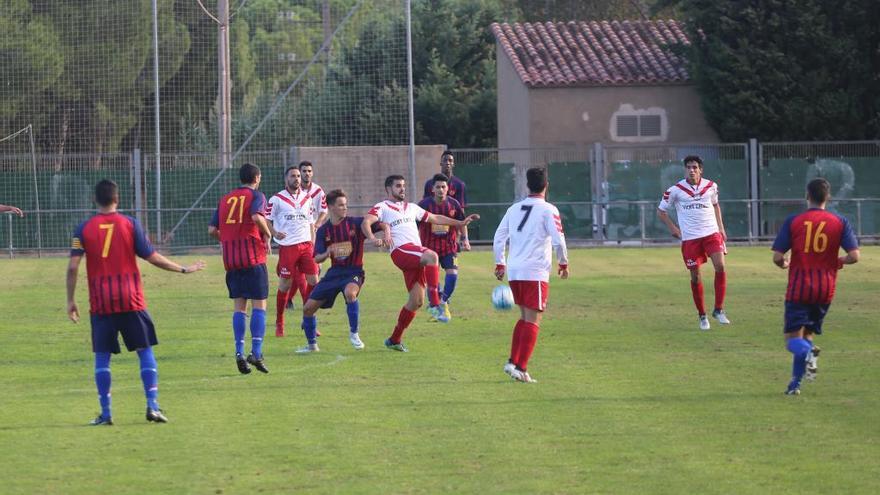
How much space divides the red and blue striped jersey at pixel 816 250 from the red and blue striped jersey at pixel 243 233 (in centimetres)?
479

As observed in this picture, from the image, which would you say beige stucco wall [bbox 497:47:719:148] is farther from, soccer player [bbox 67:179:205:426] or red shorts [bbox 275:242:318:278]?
soccer player [bbox 67:179:205:426]

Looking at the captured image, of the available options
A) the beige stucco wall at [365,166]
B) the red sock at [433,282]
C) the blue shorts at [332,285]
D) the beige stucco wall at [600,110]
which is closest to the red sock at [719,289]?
the red sock at [433,282]

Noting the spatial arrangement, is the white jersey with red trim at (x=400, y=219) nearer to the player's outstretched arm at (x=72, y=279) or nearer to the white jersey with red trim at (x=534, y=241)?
the white jersey with red trim at (x=534, y=241)

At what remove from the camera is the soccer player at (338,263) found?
14.7 meters

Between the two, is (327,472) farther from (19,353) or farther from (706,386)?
(19,353)

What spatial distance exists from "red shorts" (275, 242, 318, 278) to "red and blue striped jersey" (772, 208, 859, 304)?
711 centimetres

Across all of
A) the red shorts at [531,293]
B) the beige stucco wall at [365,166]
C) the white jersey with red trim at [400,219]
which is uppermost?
the beige stucco wall at [365,166]

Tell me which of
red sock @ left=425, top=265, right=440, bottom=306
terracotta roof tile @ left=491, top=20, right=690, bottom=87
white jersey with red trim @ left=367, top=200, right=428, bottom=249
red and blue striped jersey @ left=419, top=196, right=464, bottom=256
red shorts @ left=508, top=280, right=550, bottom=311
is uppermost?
terracotta roof tile @ left=491, top=20, right=690, bottom=87

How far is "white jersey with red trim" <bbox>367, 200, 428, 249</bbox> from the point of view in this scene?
1558 centimetres

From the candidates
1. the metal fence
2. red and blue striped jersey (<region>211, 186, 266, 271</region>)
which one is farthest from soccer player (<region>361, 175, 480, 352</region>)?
the metal fence

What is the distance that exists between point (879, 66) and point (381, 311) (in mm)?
24614

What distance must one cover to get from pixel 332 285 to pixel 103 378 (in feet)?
14.7

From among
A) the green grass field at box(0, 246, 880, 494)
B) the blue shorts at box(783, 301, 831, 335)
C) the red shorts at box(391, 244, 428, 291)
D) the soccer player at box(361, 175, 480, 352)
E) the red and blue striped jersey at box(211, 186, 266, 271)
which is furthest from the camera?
the red shorts at box(391, 244, 428, 291)

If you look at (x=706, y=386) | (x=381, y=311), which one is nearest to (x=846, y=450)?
(x=706, y=386)
